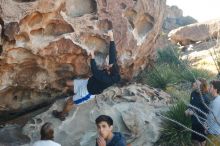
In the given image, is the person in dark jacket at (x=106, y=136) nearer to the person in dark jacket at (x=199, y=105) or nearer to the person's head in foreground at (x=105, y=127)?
the person's head in foreground at (x=105, y=127)

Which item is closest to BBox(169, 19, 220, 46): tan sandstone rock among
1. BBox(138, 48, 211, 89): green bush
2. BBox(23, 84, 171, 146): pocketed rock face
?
BBox(138, 48, 211, 89): green bush

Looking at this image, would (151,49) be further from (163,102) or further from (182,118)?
(182,118)

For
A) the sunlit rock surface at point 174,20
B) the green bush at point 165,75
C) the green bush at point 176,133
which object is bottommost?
the green bush at point 176,133

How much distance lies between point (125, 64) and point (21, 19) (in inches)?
123

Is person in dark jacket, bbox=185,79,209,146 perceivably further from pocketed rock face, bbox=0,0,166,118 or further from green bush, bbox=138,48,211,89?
green bush, bbox=138,48,211,89

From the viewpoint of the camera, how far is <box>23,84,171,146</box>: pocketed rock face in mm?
8711

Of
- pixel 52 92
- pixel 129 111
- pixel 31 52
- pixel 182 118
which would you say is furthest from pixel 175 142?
pixel 31 52

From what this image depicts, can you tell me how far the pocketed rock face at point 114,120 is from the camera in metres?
8.71

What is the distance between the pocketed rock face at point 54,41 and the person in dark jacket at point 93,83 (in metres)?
0.31

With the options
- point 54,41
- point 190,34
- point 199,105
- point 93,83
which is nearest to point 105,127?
point 199,105

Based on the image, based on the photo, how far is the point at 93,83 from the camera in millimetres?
8430

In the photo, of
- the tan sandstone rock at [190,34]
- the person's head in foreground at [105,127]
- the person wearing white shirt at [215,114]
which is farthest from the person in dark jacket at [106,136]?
the tan sandstone rock at [190,34]

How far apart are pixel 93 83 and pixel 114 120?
42.8 inches

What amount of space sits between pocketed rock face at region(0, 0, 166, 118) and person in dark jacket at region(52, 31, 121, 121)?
31 centimetres
